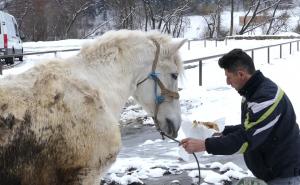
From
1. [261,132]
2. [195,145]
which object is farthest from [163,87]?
[261,132]

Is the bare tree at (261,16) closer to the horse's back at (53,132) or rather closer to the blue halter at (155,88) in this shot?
the blue halter at (155,88)

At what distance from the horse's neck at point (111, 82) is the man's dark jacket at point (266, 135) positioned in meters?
0.75

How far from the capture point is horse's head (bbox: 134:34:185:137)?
4.10m

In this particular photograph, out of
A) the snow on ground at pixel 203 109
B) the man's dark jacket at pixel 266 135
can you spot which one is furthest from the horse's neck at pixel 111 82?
the man's dark jacket at pixel 266 135

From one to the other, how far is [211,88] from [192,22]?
59608 millimetres

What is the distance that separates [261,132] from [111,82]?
117 cm

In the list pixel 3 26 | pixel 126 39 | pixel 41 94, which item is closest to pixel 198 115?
pixel 126 39

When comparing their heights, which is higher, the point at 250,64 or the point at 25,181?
the point at 250,64

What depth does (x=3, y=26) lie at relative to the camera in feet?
73.0

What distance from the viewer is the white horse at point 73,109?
316cm

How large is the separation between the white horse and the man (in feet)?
2.09

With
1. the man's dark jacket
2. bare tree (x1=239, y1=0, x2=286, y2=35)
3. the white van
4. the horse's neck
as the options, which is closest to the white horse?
the horse's neck

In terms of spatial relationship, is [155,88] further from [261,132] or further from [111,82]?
[261,132]

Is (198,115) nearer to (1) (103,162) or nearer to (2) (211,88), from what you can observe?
(2) (211,88)
